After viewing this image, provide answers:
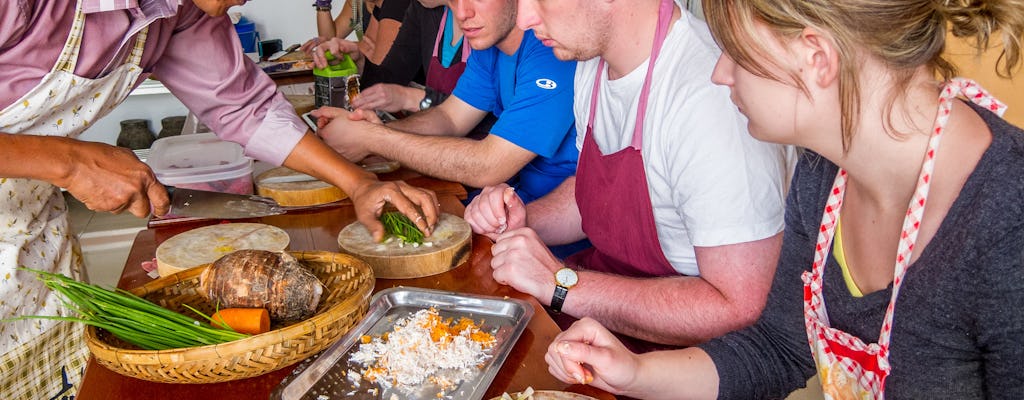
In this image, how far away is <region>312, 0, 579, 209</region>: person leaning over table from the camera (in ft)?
7.72

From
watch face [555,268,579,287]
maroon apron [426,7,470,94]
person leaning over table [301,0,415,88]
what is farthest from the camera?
person leaning over table [301,0,415,88]

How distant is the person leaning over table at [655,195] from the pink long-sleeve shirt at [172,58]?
0.66m

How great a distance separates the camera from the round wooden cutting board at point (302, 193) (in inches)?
85.9

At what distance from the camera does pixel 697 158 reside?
1604 millimetres

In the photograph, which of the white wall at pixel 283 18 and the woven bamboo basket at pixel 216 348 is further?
the white wall at pixel 283 18

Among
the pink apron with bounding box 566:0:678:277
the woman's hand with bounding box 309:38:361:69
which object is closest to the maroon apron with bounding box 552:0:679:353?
the pink apron with bounding box 566:0:678:277

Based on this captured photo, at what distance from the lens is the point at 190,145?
2.52 metres

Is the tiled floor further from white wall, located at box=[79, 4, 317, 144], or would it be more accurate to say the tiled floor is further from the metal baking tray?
the metal baking tray

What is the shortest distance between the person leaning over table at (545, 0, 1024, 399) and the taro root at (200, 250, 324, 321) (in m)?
0.48

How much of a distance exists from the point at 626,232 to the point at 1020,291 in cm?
95

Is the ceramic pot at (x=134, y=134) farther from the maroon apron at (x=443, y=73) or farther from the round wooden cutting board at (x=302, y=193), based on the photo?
the round wooden cutting board at (x=302, y=193)

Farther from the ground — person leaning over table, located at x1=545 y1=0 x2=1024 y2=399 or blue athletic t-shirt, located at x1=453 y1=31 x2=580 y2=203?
person leaning over table, located at x1=545 y1=0 x2=1024 y2=399

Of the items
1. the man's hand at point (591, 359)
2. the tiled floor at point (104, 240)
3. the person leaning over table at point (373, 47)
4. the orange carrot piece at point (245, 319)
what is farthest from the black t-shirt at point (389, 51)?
the man's hand at point (591, 359)

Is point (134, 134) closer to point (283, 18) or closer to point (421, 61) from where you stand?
point (283, 18)
